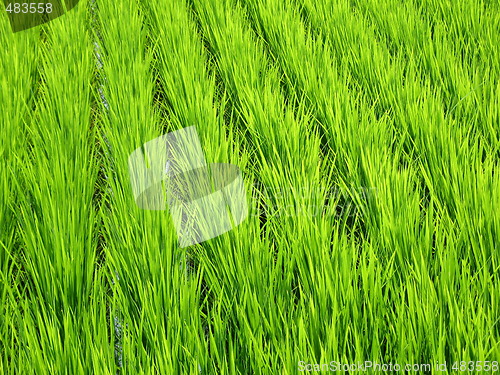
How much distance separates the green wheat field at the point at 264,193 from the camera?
0.88m

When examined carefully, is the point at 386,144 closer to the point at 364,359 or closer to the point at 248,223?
the point at 248,223

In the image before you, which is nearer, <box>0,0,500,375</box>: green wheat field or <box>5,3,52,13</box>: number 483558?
<box>0,0,500,375</box>: green wheat field

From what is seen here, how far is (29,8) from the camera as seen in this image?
2262 millimetres

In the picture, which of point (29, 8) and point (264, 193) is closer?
point (264, 193)

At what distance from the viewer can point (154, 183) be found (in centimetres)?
125

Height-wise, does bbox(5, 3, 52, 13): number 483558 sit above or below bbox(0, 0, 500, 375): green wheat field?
above

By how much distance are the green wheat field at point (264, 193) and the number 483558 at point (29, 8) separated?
118mm

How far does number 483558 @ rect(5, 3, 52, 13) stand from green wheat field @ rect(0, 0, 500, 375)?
12 cm

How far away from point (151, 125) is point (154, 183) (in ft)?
0.89

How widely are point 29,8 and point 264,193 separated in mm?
1741

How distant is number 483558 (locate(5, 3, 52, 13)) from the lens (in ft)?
7.25

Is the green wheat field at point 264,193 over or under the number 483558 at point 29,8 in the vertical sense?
under

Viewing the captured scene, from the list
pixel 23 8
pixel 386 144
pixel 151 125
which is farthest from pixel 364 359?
pixel 23 8

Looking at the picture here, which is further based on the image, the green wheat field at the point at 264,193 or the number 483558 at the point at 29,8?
the number 483558 at the point at 29,8
